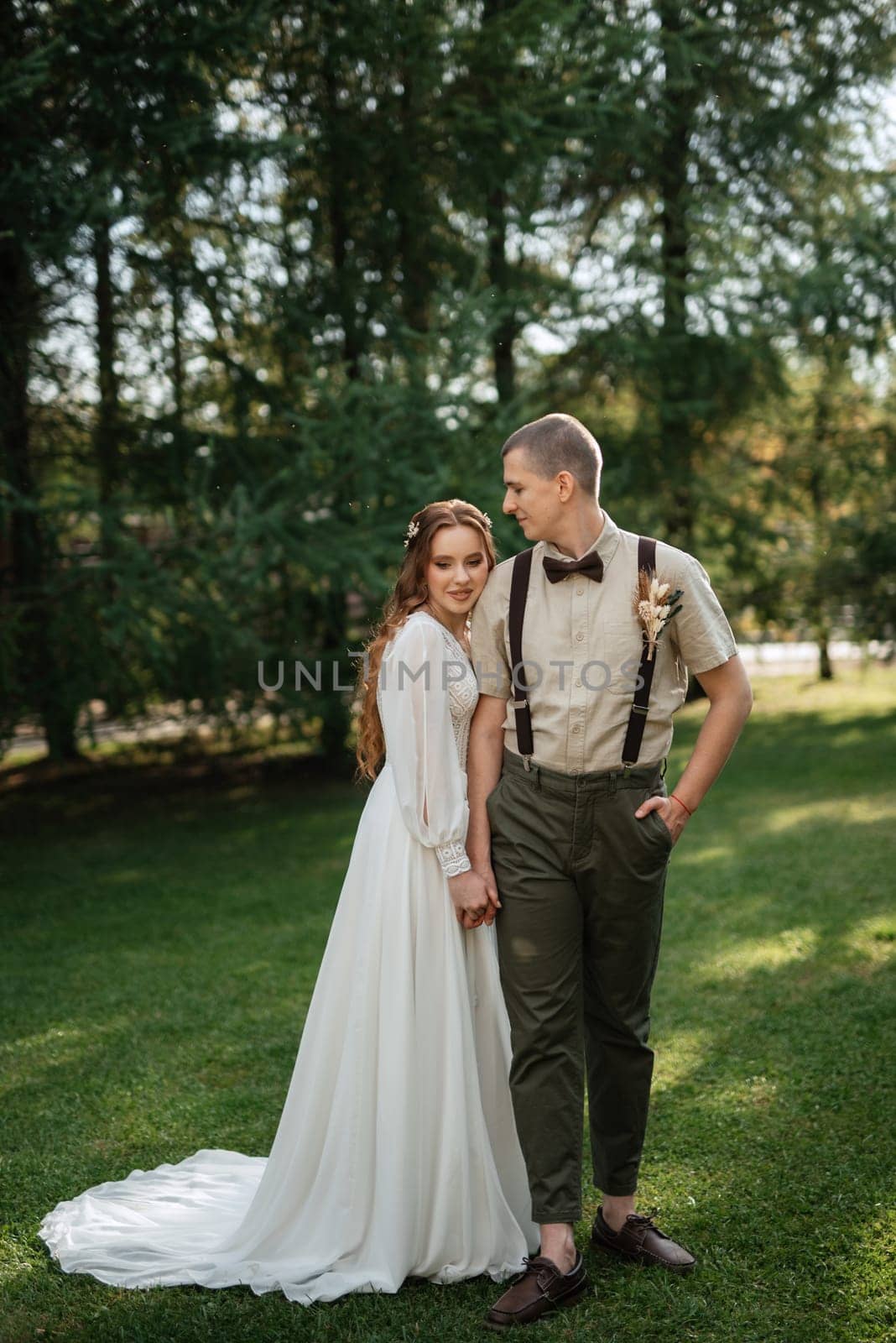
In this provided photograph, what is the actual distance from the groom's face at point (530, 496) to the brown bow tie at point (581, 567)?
85 mm

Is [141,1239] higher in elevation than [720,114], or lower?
lower

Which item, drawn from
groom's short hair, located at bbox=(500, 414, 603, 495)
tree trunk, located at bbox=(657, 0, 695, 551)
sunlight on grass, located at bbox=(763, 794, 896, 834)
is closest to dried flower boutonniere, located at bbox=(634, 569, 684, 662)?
groom's short hair, located at bbox=(500, 414, 603, 495)

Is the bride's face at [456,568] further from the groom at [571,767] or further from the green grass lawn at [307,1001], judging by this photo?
the green grass lawn at [307,1001]

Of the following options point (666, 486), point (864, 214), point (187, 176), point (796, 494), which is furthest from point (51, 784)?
point (864, 214)

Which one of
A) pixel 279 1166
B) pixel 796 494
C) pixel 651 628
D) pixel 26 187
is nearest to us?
pixel 651 628

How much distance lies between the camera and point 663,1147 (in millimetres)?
3773

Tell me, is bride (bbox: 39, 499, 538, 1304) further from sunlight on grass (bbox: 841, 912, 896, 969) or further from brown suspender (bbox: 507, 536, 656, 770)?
sunlight on grass (bbox: 841, 912, 896, 969)

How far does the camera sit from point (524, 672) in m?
2.93

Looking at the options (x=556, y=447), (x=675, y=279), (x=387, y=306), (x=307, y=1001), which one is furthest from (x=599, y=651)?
(x=675, y=279)

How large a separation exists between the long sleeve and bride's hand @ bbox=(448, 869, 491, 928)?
2 centimetres

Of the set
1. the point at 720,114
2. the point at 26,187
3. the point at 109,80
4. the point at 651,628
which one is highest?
the point at 720,114

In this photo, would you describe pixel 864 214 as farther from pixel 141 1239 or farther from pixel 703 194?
pixel 141 1239

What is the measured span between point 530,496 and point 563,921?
1033 mm

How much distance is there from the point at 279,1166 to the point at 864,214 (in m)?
10.8
